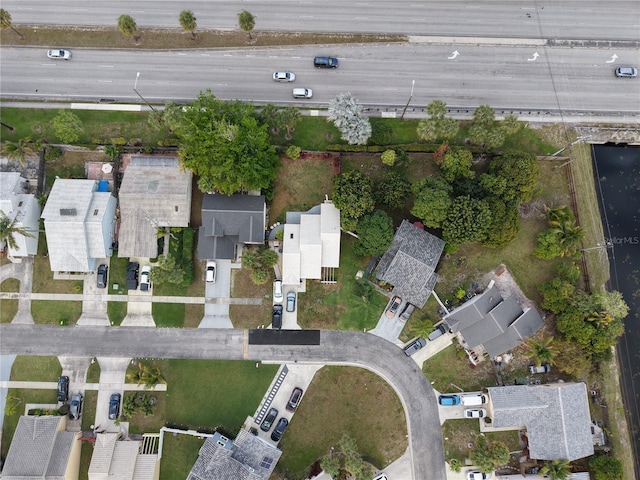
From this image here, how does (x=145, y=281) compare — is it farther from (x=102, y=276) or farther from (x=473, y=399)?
(x=473, y=399)

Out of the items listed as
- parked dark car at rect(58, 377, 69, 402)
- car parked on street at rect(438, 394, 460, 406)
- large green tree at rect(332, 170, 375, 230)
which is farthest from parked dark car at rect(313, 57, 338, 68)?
parked dark car at rect(58, 377, 69, 402)

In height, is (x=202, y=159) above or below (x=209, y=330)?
above

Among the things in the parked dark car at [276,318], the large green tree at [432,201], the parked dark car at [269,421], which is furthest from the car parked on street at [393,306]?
the parked dark car at [269,421]

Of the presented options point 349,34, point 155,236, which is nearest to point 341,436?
point 155,236

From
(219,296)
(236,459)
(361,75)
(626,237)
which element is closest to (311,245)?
(219,296)

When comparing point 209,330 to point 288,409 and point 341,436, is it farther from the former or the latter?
point 341,436

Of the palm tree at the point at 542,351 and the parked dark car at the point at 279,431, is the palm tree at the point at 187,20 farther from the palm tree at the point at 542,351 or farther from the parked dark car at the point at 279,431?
the palm tree at the point at 542,351
